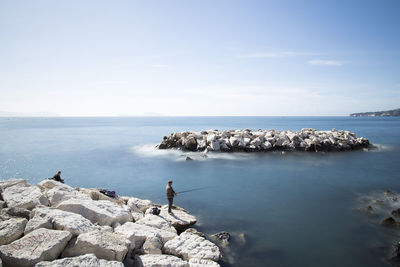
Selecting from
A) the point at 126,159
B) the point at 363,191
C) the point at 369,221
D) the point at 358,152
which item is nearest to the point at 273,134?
the point at 358,152

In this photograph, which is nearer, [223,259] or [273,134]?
[223,259]

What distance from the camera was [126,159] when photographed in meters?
25.9

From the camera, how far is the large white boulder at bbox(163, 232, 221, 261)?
23.7 ft

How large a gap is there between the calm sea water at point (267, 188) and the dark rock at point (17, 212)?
6253 millimetres

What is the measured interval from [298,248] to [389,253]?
9.69 feet

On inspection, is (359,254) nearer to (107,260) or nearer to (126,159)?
(107,260)

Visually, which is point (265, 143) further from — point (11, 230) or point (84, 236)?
point (11, 230)

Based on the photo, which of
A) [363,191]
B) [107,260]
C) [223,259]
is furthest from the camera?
[363,191]

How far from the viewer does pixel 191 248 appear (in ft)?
24.5

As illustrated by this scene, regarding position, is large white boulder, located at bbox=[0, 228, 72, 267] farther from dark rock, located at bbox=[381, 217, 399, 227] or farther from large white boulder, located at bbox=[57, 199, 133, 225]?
dark rock, located at bbox=[381, 217, 399, 227]

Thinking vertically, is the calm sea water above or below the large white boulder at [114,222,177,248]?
below

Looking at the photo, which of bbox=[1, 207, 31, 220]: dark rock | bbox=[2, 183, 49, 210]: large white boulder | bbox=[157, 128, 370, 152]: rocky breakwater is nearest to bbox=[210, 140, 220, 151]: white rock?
bbox=[157, 128, 370, 152]: rocky breakwater

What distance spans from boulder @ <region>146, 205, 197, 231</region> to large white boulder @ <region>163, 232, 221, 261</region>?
172 cm

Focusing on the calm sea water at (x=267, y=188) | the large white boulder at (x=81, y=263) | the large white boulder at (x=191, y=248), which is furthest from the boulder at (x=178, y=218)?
the large white boulder at (x=81, y=263)
